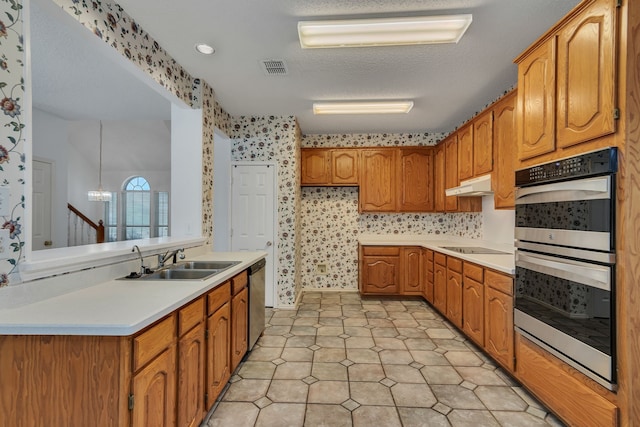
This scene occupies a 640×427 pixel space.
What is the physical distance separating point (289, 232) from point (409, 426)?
2645 mm

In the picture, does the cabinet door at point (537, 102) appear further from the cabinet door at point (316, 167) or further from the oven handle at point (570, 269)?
the cabinet door at point (316, 167)

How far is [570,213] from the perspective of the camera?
5.30 feet

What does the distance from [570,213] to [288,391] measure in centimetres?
206

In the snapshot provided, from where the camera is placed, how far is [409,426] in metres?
1.80

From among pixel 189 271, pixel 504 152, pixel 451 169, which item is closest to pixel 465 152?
pixel 451 169

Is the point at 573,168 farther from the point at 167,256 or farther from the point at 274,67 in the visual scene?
the point at 167,256

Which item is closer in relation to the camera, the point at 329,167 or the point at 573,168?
the point at 573,168

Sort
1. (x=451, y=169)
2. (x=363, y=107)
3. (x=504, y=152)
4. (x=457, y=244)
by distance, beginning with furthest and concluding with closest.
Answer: (x=457, y=244)
(x=451, y=169)
(x=363, y=107)
(x=504, y=152)

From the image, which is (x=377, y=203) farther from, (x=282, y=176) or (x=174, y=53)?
(x=174, y=53)

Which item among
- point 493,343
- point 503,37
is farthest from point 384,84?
point 493,343

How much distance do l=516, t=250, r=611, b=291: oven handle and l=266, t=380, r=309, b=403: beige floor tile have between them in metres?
1.72

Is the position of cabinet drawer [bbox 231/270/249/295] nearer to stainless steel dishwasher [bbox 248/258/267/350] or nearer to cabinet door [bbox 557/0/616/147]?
stainless steel dishwasher [bbox 248/258/267/350]

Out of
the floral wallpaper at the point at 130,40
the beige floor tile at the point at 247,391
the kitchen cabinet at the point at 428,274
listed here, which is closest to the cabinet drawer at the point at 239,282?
the beige floor tile at the point at 247,391

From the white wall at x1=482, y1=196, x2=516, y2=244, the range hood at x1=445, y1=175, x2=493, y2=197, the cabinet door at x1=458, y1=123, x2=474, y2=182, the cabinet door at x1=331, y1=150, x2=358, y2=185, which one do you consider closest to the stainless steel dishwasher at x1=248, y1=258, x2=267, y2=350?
the cabinet door at x1=331, y1=150, x2=358, y2=185
